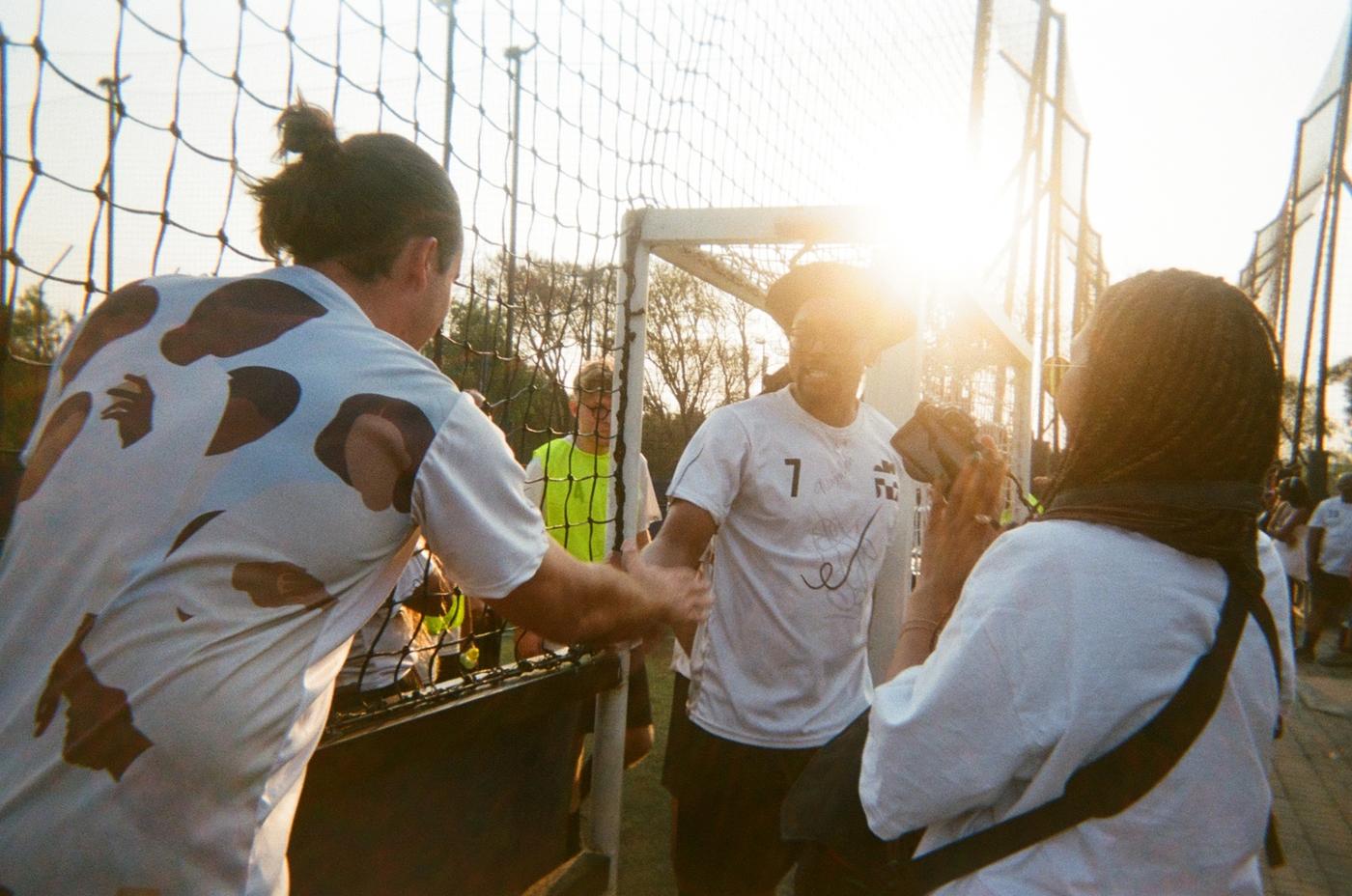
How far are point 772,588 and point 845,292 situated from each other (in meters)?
0.87

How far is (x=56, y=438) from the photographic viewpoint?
1157 millimetres

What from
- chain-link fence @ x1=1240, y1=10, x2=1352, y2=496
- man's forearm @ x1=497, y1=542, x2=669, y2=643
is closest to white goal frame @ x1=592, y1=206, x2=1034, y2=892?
man's forearm @ x1=497, y1=542, x2=669, y2=643

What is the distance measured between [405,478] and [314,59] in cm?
93

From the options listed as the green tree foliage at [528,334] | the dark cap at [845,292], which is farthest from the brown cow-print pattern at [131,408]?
the dark cap at [845,292]

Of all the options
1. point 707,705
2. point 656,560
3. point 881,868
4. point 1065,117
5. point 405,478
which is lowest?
point 707,705

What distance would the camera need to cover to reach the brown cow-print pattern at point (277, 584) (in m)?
1.10

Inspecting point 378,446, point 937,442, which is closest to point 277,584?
point 378,446

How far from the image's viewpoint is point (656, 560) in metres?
2.34

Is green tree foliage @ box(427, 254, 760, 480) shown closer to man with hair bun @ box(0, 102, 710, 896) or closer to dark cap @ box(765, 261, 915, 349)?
dark cap @ box(765, 261, 915, 349)

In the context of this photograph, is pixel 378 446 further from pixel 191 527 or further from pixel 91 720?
pixel 91 720

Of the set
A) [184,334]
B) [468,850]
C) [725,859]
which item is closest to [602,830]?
[725,859]

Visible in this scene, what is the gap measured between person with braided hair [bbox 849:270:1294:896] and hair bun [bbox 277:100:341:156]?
114cm

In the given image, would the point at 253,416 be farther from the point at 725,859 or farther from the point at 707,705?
the point at 725,859

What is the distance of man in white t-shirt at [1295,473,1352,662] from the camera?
8.97 m
